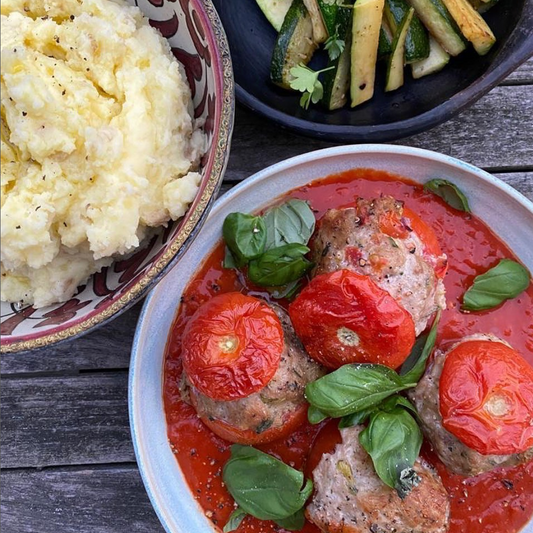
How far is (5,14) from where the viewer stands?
2074 millimetres

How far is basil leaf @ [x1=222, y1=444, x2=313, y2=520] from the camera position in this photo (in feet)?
8.49

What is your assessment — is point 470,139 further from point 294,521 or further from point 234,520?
point 234,520

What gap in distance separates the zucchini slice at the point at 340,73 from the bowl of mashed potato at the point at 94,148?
845 millimetres

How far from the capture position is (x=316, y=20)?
2.83 meters

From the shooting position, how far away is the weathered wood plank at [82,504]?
10.3ft

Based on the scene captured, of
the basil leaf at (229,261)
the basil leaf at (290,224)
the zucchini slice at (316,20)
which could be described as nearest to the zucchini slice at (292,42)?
the zucchini slice at (316,20)

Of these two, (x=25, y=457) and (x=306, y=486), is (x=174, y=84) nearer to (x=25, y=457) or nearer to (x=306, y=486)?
(x=306, y=486)

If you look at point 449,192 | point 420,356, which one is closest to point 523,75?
point 449,192

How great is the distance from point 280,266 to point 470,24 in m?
1.37

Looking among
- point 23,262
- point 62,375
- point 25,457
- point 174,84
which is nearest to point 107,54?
point 174,84

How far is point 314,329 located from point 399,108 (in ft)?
3.80

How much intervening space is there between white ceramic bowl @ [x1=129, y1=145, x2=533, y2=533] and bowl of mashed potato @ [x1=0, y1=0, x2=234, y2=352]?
56cm

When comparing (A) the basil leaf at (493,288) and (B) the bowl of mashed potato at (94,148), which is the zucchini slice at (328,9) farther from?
(A) the basil leaf at (493,288)

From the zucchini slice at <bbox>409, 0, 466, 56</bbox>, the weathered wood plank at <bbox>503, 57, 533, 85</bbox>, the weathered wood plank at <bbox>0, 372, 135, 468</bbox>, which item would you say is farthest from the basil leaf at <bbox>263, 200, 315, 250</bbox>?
the weathered wood plank at <bbox>503, 57, 533, 85</bbox>
